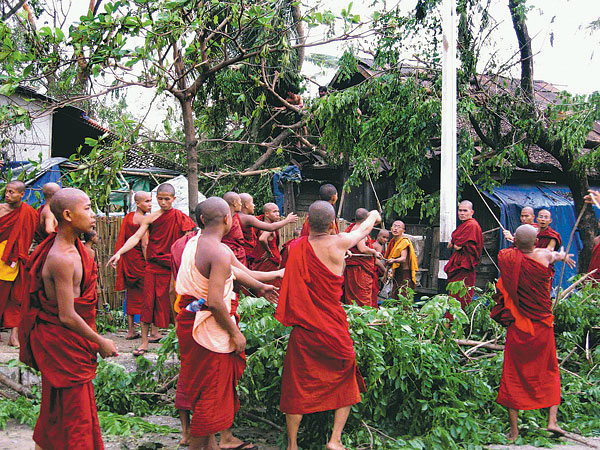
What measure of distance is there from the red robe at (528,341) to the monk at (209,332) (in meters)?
2.54

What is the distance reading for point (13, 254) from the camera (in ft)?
23.7

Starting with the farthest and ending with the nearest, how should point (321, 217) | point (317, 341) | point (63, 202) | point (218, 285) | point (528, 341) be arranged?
point (528, 341) → point (321, 217) → point (317, 341) → point (218, 285) → point (63, 202)

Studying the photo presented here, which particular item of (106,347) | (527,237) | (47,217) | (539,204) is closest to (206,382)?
(106,347)

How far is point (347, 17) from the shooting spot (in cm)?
714

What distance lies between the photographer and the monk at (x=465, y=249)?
859cm

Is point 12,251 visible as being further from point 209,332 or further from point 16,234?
point 209,332

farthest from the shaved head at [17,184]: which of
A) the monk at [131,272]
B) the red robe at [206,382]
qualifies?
the red robe at [206,382]

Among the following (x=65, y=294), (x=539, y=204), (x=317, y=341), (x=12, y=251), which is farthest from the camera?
(x=539, y=204)

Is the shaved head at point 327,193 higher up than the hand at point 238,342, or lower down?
higher up

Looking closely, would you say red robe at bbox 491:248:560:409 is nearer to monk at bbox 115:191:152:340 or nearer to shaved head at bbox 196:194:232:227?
shaved head at bbox 196:194:232:227

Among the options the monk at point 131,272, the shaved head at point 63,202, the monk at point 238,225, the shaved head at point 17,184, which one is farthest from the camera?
the monk at point 131,272

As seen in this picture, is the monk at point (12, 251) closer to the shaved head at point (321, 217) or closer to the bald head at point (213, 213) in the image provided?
the bald head at point (213, 213)

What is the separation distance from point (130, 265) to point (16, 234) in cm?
148

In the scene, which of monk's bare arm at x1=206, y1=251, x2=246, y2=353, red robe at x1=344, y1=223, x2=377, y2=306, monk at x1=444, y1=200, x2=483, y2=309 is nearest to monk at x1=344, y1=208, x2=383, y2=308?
red robe at x1=344, y1=223, x2=377, y2=306
